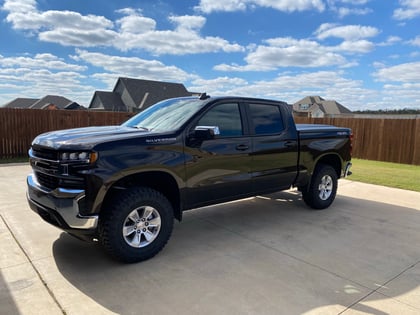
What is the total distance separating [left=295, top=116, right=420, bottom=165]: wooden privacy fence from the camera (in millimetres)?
13688

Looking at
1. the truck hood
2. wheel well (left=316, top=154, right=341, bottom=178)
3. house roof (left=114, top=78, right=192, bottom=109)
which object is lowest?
wheel well (left=316, top=154, right=341, bottom=178)

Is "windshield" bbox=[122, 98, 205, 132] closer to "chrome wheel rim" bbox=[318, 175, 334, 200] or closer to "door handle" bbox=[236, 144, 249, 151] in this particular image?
"door handle" bbox=[236, 144, 249, 151]

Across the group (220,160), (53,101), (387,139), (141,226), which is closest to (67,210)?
(141,226)

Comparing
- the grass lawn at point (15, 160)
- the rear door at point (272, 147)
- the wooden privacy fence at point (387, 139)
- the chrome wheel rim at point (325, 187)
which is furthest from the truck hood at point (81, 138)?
the wooden privacy fence at point (387, 139)

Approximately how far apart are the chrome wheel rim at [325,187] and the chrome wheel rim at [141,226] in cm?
355

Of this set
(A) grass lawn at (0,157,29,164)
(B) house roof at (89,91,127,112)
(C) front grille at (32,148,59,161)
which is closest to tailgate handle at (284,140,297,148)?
(C) front grille at (32,148,59,161)

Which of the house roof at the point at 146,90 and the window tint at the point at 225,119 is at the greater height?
the house roof at the point at 146,90

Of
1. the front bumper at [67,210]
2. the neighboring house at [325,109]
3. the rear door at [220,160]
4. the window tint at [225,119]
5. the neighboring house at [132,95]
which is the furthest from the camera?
the neighboring house at [325,109]

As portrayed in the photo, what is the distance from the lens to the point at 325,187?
20.4 ft

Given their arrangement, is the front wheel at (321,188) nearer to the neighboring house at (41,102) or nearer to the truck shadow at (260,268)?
the truck shadow at (260,268)

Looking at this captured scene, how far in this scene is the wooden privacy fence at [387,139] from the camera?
13.7 m

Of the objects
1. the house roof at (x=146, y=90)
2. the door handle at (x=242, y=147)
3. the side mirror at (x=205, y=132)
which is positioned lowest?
the door handle at (x=242, y=147)

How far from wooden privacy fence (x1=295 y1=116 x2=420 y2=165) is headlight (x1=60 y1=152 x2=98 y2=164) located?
14.2m

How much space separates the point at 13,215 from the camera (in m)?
5.32
